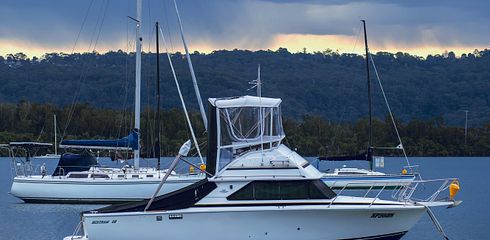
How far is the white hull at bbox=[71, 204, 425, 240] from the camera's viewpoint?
1271 inches

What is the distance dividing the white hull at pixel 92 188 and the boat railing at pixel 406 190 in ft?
25.6

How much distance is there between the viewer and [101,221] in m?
32.6

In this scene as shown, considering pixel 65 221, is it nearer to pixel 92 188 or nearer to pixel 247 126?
pixel 92 188

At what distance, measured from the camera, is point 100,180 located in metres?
51.9

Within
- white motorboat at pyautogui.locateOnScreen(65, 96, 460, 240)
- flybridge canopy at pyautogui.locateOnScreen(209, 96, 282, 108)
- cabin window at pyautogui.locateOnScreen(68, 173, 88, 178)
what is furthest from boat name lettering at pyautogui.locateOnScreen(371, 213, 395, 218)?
cabin window at pyautogui.locateOnScreen(68, 173, 88, 178)

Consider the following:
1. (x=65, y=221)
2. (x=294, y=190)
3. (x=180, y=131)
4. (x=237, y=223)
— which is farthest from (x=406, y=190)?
(x=180, y=131)

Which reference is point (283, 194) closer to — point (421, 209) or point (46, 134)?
point (421, 209)

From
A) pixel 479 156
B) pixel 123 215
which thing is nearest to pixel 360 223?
pixel 123 215

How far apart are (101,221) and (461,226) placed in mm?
19675

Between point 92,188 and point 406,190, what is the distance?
21127 mm

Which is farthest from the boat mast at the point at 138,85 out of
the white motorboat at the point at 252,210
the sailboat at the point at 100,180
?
the white motorboat at the point at 252,210

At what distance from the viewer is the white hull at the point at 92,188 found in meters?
51.4

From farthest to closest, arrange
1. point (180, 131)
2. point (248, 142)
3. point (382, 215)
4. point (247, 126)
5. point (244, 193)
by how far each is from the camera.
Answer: point (180, 131) → point (247, 126) → point (248, 142) → point (382, 215) → point (244, 193)

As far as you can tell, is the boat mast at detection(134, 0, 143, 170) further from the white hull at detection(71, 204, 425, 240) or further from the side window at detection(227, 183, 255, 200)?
the side window at detection(227, 183, 255, 200)
